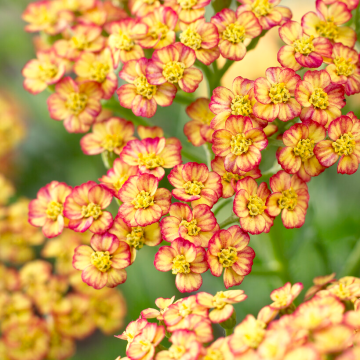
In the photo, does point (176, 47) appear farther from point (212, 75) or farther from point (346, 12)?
point (346, 12)

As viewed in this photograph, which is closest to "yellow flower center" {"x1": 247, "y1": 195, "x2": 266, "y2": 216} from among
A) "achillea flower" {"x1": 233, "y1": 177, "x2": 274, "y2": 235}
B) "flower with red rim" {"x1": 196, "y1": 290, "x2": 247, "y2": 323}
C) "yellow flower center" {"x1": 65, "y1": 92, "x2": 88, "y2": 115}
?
"achillea flower" {"x1": 233, "y1": 177, "x2": 274, "y2": 235}

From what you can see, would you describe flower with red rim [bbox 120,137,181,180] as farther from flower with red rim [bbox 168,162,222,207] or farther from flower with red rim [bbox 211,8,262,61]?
flower with red rim [bbox 211,8,262,61]

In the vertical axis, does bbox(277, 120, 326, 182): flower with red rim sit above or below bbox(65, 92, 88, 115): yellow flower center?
below

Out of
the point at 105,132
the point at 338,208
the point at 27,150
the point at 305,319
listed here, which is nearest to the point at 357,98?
the point at 338,208

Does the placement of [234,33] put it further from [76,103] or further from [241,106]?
[76,103]

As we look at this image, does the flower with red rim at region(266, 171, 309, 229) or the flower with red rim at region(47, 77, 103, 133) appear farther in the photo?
the flower with red rim at region(47, 77, 103, 133)

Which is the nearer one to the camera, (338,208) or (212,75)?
(212,75)
